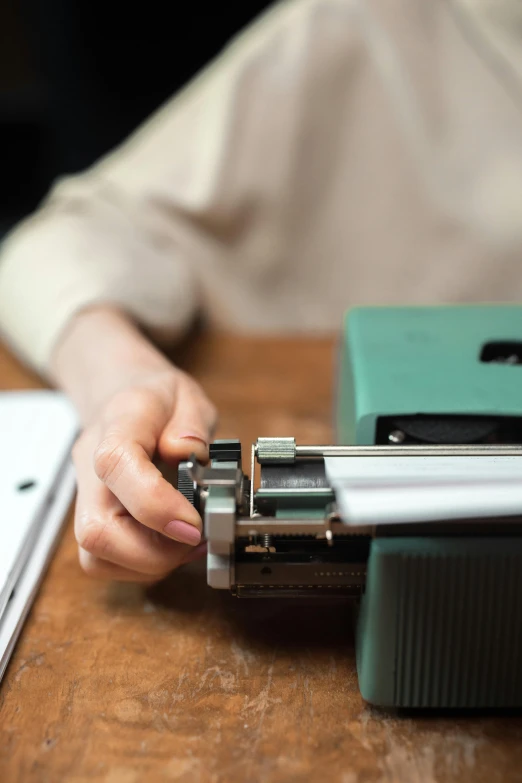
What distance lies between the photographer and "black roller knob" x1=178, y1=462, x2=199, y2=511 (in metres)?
0.41

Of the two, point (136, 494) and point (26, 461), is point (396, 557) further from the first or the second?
point (26, 461)

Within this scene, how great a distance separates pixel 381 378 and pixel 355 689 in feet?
0.66

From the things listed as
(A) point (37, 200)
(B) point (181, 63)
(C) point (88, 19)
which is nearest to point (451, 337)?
(B) point (181, 63)

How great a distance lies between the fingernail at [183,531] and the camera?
0.40m

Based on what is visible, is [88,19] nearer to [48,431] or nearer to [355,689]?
[48,431]

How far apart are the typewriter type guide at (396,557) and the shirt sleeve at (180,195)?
39 centimetres

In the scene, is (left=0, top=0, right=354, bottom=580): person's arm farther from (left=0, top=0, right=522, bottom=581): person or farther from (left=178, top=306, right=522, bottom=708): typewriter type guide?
(left=178, top=306, right=522, bottom=708): typewriter type guide

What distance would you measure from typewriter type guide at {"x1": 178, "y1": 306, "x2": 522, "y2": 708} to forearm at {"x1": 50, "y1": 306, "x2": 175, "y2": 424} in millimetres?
185

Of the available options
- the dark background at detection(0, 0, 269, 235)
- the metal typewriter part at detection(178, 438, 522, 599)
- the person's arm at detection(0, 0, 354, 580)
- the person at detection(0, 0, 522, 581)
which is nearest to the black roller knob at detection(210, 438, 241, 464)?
the metal typewriter part at detection(178, 438, 522, 599)

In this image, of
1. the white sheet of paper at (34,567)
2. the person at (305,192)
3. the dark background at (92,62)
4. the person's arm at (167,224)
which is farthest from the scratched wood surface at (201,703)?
the dark background at (92,62)

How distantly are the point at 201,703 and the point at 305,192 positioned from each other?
65 cm

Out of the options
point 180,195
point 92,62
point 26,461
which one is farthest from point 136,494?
point 92,62

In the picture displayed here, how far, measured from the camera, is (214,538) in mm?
364

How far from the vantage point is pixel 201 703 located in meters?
0.41
